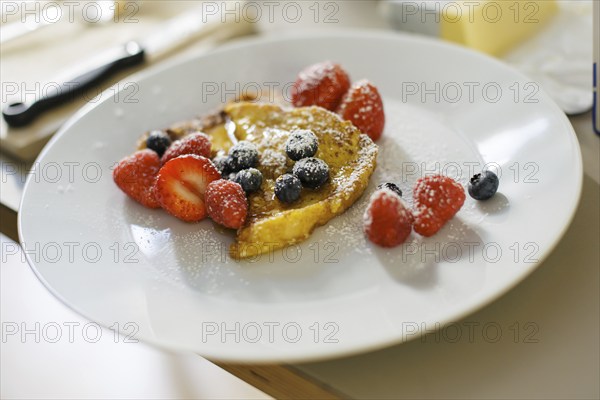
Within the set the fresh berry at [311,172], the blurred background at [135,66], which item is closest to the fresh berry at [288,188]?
the fresh berry at [311,172]

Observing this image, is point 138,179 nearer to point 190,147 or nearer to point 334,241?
point 190,147

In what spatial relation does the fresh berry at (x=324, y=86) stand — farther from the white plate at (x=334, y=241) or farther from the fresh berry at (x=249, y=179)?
the fresh berry at (x=249, y=179)

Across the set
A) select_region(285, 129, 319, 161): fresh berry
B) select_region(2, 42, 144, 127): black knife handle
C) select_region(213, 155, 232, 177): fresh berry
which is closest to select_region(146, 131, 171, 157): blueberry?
select_region(213, 155, 232, 177): fresh berry

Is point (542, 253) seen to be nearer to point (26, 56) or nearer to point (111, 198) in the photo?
point (111, 198)

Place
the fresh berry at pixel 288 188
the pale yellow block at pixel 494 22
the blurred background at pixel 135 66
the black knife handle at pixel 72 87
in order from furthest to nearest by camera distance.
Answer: the pale yellow block at pixel 494 22
the black knife handle at pixel 72 87
the blurred background at pixel 135 66
the fresh berry at pixel 288 188

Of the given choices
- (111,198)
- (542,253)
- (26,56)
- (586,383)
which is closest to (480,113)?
(542,253)

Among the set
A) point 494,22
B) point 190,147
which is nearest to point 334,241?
point 190,147
